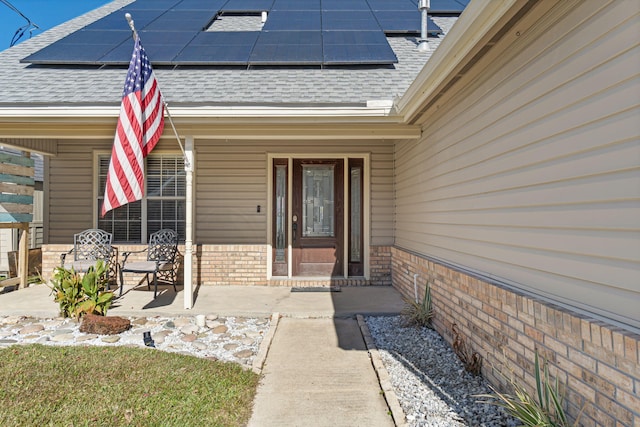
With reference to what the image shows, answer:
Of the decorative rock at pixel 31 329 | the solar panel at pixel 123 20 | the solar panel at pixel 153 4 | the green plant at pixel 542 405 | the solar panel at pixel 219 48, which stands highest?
the solar panel at pixel 153 4

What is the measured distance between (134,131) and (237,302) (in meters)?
2.61

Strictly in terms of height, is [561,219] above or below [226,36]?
below

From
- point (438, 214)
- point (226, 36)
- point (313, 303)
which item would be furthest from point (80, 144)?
point (438, 214)

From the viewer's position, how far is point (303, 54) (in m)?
6.04

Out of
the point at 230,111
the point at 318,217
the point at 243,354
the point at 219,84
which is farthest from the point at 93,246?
the point at 243,354

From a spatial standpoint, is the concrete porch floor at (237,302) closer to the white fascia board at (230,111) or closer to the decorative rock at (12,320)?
the decorative rock at (12,320)

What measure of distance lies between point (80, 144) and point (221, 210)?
8.64 ft

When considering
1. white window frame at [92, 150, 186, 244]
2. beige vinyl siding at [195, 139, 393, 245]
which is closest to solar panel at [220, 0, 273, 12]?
beige vinyl siding at [195, 139, 393, 245]

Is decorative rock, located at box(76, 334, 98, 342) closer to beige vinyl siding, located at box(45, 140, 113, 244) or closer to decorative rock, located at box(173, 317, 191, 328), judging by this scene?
decorative rock, located at box(173, 317, 191, 328)

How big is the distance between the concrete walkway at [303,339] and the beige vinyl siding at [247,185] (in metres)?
0.97

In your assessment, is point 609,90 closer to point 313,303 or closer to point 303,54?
point 313,303

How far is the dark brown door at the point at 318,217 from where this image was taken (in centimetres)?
671

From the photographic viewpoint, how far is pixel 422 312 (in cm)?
449

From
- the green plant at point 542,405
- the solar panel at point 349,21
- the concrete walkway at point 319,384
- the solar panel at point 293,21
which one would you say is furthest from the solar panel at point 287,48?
the green plant at point 542,405
